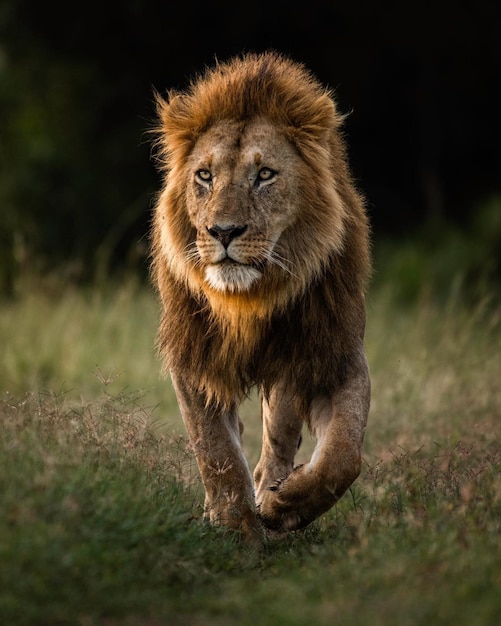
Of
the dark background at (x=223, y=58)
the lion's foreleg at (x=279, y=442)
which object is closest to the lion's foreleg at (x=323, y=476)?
the lion's foreleg at (x=279, y=442)

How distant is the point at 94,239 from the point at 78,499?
13763 millimetres

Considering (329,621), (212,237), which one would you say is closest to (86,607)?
(329,621)

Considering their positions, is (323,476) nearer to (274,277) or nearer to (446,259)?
A: (274,277)

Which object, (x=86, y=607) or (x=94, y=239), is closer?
(x=86, y=607)

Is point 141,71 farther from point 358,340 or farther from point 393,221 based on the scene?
point 358,340

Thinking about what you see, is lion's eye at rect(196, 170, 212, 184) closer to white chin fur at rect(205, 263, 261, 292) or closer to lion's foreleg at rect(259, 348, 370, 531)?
white chin fur at rect(205, 263, 261, 292)

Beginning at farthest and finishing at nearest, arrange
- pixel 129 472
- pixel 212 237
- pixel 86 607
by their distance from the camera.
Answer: pixel 212 237 < pixel 129 472 < pixel 86 607

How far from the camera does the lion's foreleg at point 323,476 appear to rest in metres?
4.68

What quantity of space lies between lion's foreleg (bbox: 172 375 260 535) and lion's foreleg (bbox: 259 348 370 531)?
107 mm

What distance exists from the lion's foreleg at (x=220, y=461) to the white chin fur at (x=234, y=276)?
629 mm

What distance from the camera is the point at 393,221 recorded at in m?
17.8

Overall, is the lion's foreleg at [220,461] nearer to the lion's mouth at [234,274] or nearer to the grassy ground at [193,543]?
the grassy ground at [193,543]

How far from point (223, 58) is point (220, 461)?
12.8m

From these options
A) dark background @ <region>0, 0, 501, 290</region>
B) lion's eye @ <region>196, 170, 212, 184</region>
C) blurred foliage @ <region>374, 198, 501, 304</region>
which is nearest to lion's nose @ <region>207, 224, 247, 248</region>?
lion's eye @ <region>196, 170, 212, 184</region>
